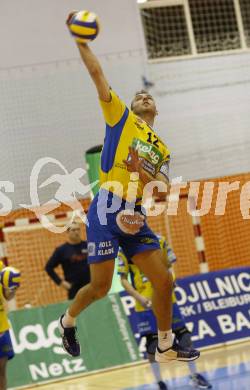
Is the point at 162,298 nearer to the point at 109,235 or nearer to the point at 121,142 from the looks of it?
the point at 109,235

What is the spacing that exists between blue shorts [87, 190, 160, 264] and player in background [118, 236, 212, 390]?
2708 millimetres

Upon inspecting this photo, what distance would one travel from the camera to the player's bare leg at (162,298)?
7.31m

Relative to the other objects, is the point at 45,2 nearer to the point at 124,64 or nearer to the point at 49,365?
the point at 124,64

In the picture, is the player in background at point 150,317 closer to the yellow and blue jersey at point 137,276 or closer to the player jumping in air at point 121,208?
the yellow and blue jersey at point 137,276

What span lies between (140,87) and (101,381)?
857 cm

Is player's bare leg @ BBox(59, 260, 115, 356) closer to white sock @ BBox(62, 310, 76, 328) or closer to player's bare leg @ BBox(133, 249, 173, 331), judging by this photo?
white sock @ BBox(62, 310, 76, 328)

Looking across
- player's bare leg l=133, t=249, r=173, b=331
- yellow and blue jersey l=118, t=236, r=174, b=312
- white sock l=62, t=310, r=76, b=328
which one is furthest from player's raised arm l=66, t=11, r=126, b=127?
yellow and blue jersey l=118, t=236, r=174, b=312

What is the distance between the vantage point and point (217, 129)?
760 inches

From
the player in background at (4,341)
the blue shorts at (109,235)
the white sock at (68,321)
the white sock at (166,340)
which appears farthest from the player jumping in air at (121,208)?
the player in background at (4,341)

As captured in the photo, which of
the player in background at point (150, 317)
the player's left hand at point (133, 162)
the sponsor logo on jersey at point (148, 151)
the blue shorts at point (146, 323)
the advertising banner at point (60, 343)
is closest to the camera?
the player's left hand at point (133, 162)

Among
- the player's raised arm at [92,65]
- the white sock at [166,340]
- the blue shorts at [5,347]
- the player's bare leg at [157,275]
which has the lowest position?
the blue shorts at [5,347]

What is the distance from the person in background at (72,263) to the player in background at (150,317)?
2992 millimetres

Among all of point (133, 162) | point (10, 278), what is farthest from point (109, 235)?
point (10, 278)

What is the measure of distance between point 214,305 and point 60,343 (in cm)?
303
